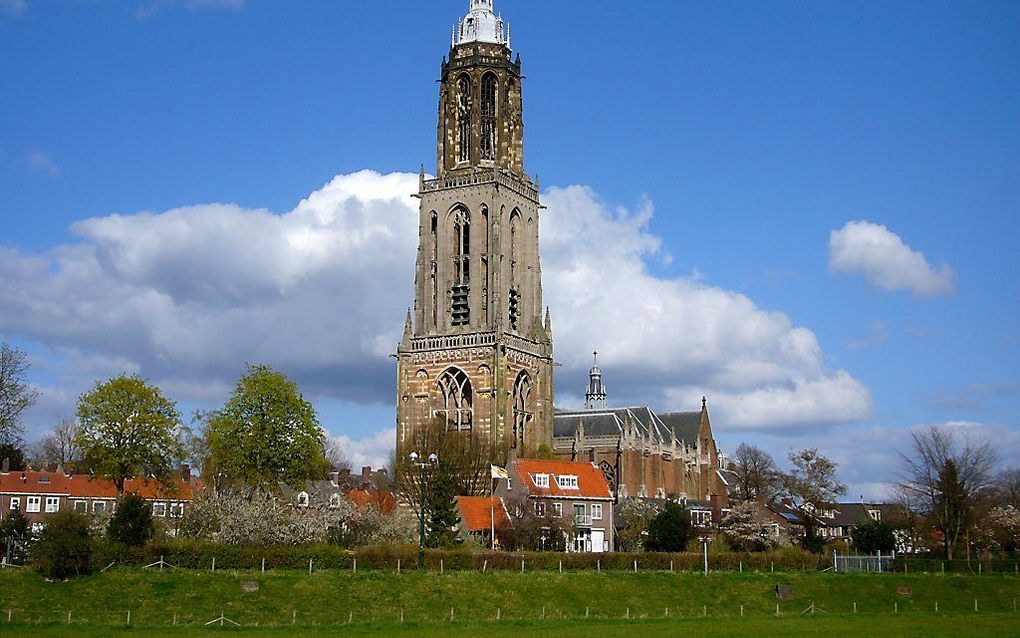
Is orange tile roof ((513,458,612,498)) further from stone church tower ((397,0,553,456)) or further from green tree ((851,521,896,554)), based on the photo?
green tree ((851,521,896,554))

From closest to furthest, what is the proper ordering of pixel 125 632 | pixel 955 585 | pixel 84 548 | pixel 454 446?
1. pixel 125 632
2. pixel 84 548
3. pixel 955 585
4. pixel 454 446

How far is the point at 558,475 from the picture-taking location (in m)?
82.9

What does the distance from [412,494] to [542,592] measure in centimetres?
2951

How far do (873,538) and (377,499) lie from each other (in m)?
35.4

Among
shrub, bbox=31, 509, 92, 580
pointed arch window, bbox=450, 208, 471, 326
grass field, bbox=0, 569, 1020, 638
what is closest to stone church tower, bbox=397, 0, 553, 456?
pointed arch window, bbox=450, 208, 471, 326

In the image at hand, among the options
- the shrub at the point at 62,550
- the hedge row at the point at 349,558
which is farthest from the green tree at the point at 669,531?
the shrub at the point at 62,550

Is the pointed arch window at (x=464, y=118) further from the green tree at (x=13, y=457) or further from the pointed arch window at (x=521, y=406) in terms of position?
the green tree at (x=13, y=457)

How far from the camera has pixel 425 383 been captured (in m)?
99.3

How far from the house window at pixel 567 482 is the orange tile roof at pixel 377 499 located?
11.2m

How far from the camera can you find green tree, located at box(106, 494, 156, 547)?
175 ft

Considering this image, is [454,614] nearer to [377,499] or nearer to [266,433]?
[266,433]

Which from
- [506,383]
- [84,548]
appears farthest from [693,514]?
[84,548]

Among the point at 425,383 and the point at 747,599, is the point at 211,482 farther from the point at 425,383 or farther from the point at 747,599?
the point at 747,599

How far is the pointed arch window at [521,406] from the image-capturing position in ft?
325
